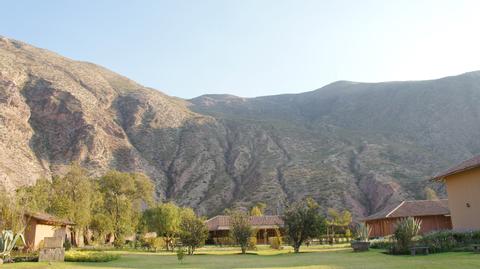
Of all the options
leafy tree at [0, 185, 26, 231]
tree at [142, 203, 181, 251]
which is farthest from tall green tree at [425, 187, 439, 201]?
leafy tree at [0, 185, 26, 231]

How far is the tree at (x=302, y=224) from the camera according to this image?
108ft

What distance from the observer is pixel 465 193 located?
2753 centimetres

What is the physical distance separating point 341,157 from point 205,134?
32.0 metres

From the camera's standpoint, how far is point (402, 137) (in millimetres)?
105438

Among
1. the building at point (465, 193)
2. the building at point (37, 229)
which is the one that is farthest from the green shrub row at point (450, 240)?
the building at point (37, 229)

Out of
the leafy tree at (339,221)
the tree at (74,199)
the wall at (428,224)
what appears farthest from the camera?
the leafy tree at (339,221)

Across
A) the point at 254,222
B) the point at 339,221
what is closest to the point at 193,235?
the point at 254,222

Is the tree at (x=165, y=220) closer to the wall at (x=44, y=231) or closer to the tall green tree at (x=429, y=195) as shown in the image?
the wall at (x=44, y=231)

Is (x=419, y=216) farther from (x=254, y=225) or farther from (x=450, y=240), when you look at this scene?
(x=450, y=240)

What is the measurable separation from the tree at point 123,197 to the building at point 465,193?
35264 mm

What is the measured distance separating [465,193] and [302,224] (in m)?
11.7

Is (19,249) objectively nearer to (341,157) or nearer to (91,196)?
(91,196)

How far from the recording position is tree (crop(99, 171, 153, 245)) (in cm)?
5353

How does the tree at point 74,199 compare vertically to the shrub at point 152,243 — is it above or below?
above
